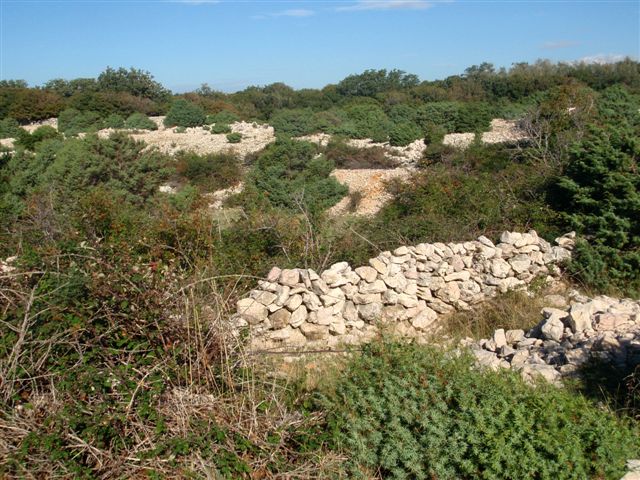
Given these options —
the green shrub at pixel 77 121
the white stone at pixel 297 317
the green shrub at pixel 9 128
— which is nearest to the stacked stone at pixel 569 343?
the white stone at pixel 297 317

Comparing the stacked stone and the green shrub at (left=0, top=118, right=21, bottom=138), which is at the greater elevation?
the green shrub at (left=0, top=118, right=21, bottom=138)

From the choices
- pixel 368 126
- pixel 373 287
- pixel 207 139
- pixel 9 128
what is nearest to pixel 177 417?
pixel 373 287

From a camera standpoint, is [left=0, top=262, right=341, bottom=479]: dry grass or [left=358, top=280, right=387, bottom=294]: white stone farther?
[left=358, top=280, right=387, bottom=294]: white stone

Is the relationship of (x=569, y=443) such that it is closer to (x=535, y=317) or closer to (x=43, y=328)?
(x=43, y=328)

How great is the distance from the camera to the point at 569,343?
6.12m

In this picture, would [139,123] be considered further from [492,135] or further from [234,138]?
[492,135]

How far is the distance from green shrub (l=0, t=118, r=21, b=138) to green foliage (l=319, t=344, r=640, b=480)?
105 feet

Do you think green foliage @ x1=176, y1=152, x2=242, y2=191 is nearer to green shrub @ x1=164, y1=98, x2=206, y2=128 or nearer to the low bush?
the low bush

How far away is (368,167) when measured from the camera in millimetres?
24141

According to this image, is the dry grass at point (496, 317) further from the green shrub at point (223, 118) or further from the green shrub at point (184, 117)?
the green shrub at point (184, 117)

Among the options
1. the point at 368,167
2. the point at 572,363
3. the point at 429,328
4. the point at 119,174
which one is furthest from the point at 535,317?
the point at 368,167

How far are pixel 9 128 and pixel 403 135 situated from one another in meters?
21.2

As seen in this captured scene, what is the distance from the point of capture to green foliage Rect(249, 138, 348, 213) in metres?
18.7

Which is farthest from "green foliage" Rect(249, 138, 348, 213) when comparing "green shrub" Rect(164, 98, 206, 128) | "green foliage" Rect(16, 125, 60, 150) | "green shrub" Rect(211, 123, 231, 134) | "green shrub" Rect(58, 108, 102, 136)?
"green shrub" Rect(164, 98, 206, 128)
